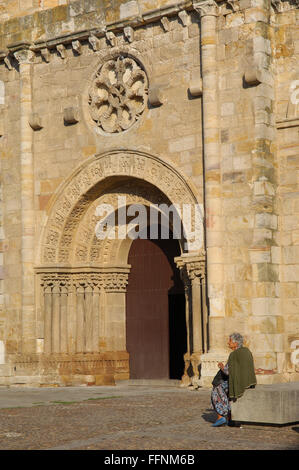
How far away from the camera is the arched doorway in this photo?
1997 centimetres

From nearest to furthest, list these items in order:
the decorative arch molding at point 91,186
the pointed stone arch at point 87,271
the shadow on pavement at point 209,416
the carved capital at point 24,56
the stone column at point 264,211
Answer: the shadow on pavement at point 209,416 → the stone column at point 264,211 → the decorative arch molding at point 91,186 → the pointed stone arch at point 87,271 → the carved capital at point 24,56

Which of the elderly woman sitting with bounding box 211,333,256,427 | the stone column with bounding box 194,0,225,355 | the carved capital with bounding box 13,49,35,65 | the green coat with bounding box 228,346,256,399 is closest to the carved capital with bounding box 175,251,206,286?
the stone column with bounding box 194,0,225,355

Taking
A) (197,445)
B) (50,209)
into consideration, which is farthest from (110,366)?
(197,445)

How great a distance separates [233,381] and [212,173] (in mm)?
6465

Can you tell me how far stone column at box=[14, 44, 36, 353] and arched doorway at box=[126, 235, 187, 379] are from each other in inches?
89.0

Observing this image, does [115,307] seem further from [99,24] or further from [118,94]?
[99,24]

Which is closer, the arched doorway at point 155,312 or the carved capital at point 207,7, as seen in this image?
the carved capital at point 207,7

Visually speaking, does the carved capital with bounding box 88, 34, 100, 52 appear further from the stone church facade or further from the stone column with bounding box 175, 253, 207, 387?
the stone column with bounding box 175, 253, 207, 387

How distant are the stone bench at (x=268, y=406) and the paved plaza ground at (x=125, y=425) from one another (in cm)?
14

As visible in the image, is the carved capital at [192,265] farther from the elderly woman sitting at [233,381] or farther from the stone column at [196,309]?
the elderly woman sitting at [233,381]

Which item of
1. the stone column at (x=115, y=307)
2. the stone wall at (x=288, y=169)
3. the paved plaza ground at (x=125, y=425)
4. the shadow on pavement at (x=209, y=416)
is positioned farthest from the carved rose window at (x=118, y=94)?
the shadow on pavement at (x=209, y=416)

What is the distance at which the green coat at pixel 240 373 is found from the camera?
1191 centimetres

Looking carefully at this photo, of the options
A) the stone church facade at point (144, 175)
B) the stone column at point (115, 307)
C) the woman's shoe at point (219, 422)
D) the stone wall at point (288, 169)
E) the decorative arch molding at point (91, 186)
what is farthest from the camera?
the stone column at point (115, 307)

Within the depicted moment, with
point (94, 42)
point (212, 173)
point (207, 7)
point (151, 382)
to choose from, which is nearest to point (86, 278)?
point (151, 382)
